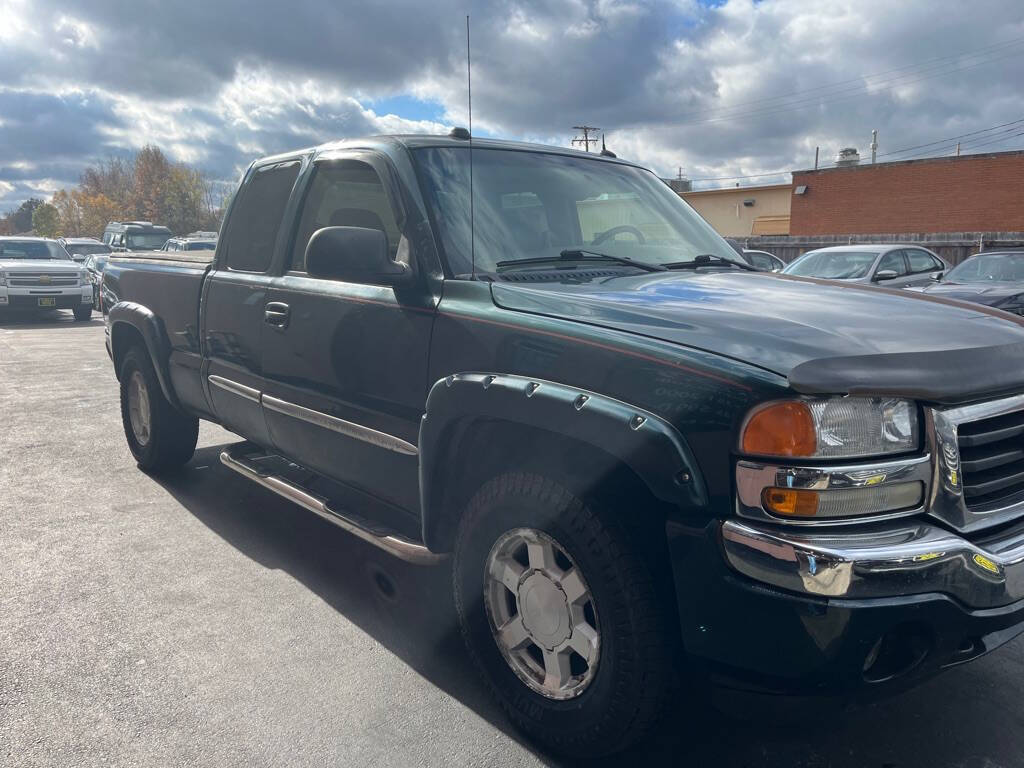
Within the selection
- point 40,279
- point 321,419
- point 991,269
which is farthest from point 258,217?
point 40,279

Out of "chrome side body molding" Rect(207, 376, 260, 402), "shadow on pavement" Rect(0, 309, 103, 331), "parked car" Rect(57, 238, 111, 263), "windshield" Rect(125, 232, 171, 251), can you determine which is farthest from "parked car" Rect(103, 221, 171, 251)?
"chrome side body molding" Rect(207, 376, 260, 402)

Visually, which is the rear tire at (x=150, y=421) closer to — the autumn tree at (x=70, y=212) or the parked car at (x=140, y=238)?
the parked car at (x=140, y=238)

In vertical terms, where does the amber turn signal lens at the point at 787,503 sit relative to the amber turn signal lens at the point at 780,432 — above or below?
below

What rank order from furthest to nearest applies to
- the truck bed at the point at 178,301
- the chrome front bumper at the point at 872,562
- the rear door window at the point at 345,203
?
1. the truck bed at the point at 178,301
2. the rear door window at the point at 345,203
3. the chrome front bumper at the point at 872,562

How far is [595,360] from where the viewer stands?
2.32 meters

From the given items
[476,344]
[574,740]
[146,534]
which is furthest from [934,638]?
[146,534]

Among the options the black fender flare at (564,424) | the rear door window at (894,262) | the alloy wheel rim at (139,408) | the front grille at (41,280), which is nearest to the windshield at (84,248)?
the front grille at (41,280)

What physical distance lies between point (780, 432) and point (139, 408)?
4806 millimetres

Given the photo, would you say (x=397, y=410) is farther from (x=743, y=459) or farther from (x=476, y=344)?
(x=743, y=459)

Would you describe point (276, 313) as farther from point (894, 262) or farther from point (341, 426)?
point (894, 262)

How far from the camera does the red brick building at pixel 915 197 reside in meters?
31.5

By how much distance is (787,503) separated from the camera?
2027mm

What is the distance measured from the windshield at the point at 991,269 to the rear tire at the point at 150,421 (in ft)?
34.4

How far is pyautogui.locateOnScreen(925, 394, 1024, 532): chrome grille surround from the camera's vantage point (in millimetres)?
2090
